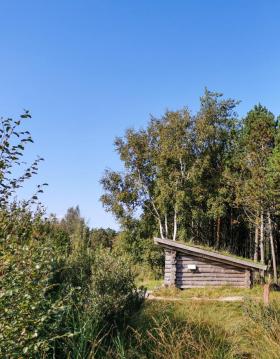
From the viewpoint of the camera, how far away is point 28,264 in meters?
3.71

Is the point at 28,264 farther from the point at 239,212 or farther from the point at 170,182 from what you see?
the point at 239,212

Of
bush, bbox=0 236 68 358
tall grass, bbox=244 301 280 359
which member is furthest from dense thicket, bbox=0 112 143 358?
tall grass, bbox=244 301 280 359

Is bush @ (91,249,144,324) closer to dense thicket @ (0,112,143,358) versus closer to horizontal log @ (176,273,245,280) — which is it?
dense thicket @ (0,112,143,358)

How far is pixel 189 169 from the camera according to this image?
29.5 meters

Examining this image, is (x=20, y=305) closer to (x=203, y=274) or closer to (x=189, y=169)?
(x=203, y=274)

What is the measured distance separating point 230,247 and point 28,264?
1295 inches

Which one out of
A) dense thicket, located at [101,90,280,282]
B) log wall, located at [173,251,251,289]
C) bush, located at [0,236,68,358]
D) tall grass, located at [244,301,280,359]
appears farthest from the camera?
dense thicket, located at [101,90,280,282]

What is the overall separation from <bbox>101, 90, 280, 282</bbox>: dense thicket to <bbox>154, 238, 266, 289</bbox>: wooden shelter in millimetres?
8257

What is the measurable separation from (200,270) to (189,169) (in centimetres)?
1140

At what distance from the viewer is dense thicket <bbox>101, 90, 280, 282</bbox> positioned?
28.2 meters

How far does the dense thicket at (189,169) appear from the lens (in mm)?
28183

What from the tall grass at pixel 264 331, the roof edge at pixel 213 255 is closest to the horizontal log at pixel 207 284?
the roof edge at pixel 213 255

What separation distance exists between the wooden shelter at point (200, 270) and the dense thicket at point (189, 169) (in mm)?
8257

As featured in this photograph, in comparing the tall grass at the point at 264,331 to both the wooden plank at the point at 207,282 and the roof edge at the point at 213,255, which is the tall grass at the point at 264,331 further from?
the wooden plank at the point at 207,282
